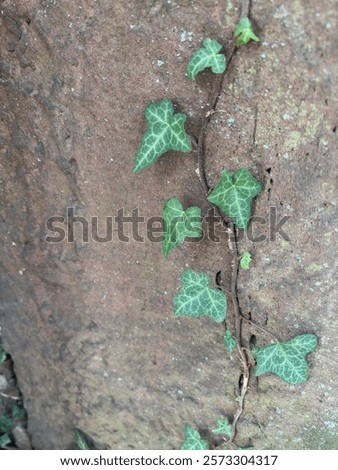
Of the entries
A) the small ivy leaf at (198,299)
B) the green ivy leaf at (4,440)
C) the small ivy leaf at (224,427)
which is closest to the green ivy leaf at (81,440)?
the green ivy leaf at (4,440)

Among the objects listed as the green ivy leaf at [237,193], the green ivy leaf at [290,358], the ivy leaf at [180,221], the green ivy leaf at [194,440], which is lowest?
the green ivy leaf at [194,440]

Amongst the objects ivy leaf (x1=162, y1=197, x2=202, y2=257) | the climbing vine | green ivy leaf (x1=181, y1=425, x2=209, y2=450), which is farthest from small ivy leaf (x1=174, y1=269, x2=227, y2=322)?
green ivy leaf (x1=181, y1=425, x2=209, y2=450)

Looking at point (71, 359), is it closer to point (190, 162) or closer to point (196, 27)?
point (190, 162)

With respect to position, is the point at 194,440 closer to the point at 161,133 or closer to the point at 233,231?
the point at 233,231

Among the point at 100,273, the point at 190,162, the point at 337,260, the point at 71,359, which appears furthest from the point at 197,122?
the point at 71,359

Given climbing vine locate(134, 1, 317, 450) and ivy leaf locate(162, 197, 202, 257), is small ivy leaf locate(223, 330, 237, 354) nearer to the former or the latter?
climbing vine locate(134, 1, 317, 450)

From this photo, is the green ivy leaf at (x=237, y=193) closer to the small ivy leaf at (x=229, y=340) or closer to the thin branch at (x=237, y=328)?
the thin branch at (x=237, y=328)

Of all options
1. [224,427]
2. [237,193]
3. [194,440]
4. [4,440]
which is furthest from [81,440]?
[237,193]
